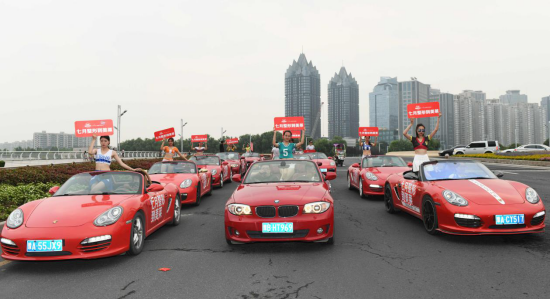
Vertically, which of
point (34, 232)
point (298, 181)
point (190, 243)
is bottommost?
point (190, 243)

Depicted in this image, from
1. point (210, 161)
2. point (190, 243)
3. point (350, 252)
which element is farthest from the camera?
point (210, 161)

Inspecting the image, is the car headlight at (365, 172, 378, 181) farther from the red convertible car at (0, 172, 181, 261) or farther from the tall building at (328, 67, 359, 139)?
the tall building at (328, 67, 359, 139)

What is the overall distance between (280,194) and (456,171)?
333cm

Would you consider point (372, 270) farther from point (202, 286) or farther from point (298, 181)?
point (298, 181)

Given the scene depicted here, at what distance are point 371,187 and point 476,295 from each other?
6146 millimetres

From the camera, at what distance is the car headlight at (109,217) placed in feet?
13.9

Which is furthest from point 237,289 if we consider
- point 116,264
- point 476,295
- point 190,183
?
point 190,183

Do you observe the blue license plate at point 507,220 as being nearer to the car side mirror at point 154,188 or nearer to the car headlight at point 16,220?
the car side mirror at point 154,188

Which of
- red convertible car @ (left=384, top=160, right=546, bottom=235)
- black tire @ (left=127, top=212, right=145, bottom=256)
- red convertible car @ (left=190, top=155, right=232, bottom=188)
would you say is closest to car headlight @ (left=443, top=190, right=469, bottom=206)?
red convertible car @ (left=384, top=160, right=546, bottom=235)

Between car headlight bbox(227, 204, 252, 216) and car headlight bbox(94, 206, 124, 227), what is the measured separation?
1411 millimetres

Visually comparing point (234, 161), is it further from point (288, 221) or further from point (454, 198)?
point (454, 198)

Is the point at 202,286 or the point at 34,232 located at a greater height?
the point at 34,232

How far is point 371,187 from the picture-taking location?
9266 mm

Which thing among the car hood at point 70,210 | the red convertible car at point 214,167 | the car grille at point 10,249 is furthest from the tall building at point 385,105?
the car grille at point 10,249
